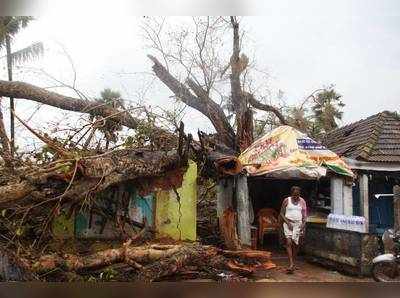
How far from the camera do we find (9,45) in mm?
6160

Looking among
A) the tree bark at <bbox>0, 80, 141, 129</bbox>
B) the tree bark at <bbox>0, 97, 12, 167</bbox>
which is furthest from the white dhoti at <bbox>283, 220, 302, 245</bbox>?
the tree bark at <bbox>0, 97, 12, 167</bbox>

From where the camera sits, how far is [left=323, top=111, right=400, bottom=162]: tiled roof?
18.4ft

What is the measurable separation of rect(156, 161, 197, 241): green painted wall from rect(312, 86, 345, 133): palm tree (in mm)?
1817

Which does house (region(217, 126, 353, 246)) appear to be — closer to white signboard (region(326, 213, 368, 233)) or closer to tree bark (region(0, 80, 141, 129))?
white signboard (region(326, 213, 368, 233))

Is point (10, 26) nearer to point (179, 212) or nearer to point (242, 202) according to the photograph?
point (179, 212)

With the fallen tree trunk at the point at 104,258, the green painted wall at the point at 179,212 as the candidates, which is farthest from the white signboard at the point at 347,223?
the fallen tree trunk at the point at 104,258

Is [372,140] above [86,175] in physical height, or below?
above

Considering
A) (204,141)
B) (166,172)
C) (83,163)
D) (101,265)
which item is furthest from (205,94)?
(101,265)

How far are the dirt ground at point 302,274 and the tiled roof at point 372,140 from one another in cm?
137

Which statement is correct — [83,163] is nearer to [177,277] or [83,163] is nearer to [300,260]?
[177,277]

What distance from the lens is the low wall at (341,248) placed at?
4633 millimetres

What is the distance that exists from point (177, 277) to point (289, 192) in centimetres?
141

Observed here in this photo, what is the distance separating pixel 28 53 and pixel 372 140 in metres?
3.80

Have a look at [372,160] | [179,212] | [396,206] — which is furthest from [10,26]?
[396,206]
